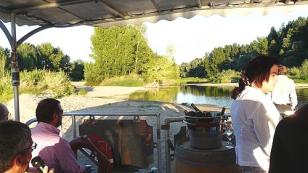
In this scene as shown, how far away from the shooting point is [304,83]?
161 feet

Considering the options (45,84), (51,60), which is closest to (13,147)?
(45,84)

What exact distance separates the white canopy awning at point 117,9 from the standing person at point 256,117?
Answer: 6.51 ft

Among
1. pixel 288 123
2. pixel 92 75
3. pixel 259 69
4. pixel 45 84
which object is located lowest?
pixel 45 84

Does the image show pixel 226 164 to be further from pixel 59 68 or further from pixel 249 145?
pixel 59 68

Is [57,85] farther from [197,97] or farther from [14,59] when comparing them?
[14,59]

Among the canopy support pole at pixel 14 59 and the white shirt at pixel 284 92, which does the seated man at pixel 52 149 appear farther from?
the white shirt at pixel 284 92

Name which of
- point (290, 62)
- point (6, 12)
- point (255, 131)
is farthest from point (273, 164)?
point (290, 62)

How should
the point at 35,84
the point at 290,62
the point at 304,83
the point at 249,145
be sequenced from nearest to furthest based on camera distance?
the point at 249,145 < the point at 35,84 < the point at 304,83 < the point at 290,62

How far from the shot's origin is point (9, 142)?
1.76 m

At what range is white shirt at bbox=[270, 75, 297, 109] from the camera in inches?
275

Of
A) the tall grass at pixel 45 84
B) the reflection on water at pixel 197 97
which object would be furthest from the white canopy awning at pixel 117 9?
the tall grass at pixel 45 84

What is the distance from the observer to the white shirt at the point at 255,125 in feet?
8.52

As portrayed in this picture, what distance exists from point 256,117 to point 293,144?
1409 mm

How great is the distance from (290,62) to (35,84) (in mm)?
40710
